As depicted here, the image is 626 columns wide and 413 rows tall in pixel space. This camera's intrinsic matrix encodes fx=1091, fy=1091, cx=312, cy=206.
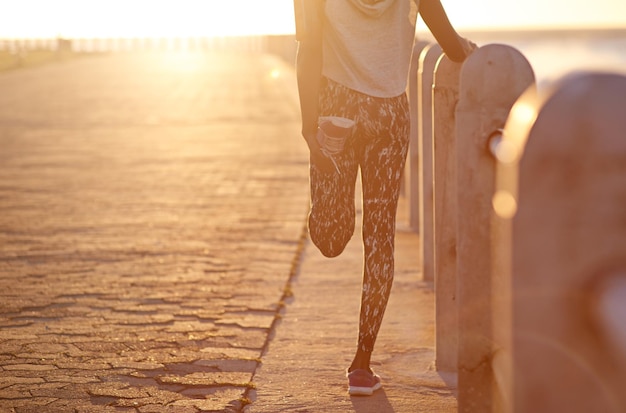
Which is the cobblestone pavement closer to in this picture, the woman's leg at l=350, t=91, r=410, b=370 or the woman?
the woman's leg at l=350, t=91, r=410, b=370

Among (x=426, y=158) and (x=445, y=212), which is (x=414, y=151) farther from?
(x=445, y=212)

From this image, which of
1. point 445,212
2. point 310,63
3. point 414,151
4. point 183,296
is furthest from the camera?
point 414,151

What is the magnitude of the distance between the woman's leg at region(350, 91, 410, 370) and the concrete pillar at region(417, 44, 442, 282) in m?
1.68

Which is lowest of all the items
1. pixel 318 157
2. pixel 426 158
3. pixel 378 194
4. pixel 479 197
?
pixel 426 158

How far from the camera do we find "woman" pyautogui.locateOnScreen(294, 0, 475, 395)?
13.0 ft

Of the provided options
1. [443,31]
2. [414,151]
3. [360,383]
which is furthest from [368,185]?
[414,151]

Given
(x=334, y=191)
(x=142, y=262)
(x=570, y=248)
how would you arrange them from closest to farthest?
(x=570, y=248) → (x=334, y=191) → (x=142, y=262)

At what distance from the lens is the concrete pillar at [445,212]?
14.4 ft

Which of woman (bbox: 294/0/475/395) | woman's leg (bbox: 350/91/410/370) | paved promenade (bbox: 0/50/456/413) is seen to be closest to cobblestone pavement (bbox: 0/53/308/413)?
paved promenade (bbox: 0/50/456/413)

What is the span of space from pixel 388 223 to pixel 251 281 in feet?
7.82

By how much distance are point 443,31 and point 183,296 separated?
2.52 m

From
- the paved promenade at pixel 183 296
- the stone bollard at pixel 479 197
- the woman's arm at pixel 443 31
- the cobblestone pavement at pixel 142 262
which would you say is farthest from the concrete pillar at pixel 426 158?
the stone bollard at pixel 479 197

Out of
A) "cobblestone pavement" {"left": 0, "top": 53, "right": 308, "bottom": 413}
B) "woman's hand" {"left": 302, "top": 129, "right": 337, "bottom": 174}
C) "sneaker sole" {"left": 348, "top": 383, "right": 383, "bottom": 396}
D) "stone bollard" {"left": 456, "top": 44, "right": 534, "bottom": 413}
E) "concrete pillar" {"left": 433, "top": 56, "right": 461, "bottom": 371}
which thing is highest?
"stone bollard" {"left": 456, "top": 44, "right": 534, "bottom": 413}

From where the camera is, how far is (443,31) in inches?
163
